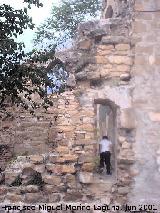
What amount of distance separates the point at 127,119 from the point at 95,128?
1.96 ft

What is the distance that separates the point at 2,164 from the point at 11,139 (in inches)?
35.2

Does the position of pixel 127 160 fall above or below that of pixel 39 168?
above

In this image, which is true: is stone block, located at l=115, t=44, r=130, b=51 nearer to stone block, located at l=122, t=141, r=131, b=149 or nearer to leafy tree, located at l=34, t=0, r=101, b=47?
stone block, located at l=122, t=141, r=131, b=149

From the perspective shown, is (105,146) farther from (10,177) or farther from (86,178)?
(10,177)

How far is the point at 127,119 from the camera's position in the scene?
641 centimetres

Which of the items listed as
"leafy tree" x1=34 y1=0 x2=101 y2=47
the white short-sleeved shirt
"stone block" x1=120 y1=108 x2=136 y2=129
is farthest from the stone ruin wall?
"leafy tree" x1=34 y1=0 x2=101 y2=47

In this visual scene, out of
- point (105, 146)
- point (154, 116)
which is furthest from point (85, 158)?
point (154, 116)

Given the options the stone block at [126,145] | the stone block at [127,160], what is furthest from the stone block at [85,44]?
the stone block at [127,160]

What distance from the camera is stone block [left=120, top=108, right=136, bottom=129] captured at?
6.38 metres

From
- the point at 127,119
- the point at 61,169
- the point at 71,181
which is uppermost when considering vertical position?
the point at 127,119

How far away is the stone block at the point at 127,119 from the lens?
20.9ft

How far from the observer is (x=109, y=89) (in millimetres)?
6523

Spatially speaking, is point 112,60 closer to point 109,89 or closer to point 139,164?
point 109,89

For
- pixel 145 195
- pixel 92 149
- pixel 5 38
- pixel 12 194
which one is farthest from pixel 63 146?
pixel 5 38
